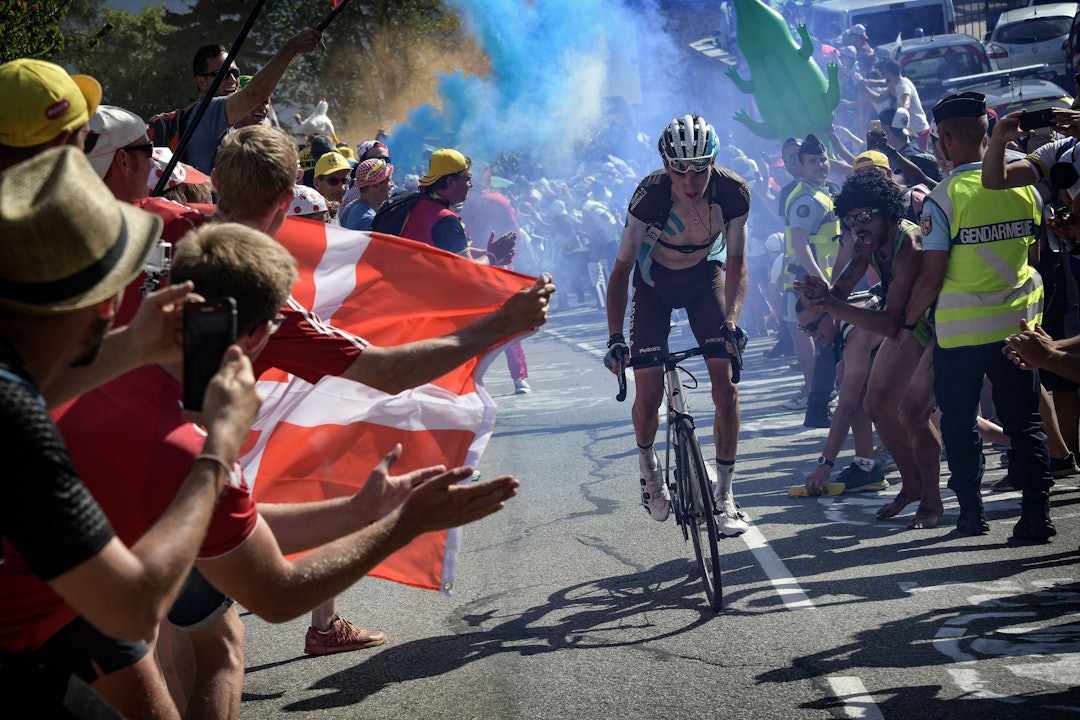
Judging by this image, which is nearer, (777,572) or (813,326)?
(777,572)

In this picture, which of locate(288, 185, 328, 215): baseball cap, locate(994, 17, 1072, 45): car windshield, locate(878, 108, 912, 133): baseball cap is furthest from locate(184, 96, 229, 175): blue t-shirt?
locate(994, 17, 1072, 45): car windshield

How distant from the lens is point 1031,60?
2667cm

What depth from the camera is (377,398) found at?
566cm

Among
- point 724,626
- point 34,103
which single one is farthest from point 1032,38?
point 34,103

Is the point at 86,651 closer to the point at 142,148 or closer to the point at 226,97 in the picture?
the point at 142,148

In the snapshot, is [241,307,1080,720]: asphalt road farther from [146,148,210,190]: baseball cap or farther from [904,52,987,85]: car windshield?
[904,52,987,85]: car windshield

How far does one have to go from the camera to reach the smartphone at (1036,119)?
6167mm

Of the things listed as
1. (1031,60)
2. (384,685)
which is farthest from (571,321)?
(384,685)

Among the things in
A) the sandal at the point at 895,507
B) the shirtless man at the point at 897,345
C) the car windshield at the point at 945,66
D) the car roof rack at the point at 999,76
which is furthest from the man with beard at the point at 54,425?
the car windshield at the point at 945,66

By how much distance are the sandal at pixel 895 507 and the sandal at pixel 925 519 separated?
0.30 meters

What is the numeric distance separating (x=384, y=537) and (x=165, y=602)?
2.64 ft

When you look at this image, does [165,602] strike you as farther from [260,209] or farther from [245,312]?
[260,209]

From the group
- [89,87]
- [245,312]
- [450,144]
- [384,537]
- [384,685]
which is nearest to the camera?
[245,312]

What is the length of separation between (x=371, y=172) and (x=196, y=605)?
676 cm
